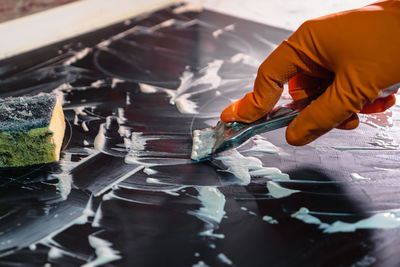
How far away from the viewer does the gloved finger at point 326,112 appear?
1108 mm

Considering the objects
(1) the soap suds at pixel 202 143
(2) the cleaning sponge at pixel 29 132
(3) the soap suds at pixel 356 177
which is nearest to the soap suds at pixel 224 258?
(1) the soap suds at pixel 202 143

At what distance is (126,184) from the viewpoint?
123cm

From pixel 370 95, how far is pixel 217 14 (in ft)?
4.98

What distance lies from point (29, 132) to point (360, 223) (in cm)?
110

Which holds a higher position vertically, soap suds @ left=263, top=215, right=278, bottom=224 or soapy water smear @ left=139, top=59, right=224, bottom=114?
soapy water smear @ left=139, top=59, right=224, bottom=114

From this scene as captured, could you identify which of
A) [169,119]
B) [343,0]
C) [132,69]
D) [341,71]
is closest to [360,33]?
[341,71]

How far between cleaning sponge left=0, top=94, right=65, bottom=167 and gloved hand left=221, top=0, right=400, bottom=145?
2.08ft

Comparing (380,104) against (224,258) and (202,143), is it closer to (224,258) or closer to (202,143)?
(202,143)

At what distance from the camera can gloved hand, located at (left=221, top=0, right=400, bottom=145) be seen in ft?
3.51

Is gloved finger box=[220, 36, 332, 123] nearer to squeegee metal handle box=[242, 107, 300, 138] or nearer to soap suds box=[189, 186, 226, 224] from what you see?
squeegee metal handle box=[242, 107, 300, 138]

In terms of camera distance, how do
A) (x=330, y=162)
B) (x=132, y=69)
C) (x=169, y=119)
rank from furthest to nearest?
(x=132, y=69) → (x=169, y=119) → (x=330, y=162)

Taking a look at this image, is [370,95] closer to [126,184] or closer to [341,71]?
[341,71]

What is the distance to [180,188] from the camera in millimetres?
1207

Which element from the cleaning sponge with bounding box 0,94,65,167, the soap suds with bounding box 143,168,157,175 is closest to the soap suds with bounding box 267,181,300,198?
the soap suds with bounding box 143,168,157,175
